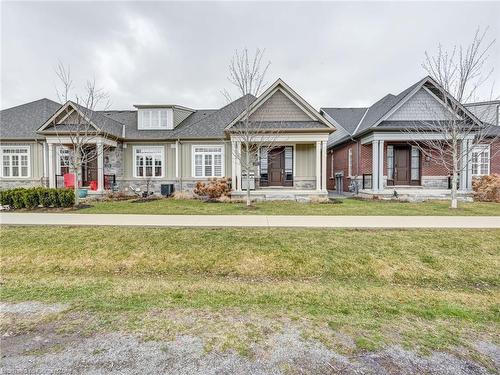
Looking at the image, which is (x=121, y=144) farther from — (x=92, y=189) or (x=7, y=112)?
(x=7, y=112)

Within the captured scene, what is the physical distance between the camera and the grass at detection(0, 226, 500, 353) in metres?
3.51

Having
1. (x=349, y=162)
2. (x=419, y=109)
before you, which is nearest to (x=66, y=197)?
(x=349, y=162)

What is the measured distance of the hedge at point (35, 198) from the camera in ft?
36.7

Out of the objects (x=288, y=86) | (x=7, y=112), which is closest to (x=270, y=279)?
(x=288, y=86)

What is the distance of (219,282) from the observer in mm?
4988

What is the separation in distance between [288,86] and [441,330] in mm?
14550

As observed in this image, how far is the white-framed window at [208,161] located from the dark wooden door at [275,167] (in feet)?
10.0

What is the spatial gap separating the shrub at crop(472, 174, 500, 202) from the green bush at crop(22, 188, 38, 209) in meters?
21.3

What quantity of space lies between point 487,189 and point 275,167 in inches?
447

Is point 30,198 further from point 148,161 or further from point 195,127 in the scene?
point 195,127

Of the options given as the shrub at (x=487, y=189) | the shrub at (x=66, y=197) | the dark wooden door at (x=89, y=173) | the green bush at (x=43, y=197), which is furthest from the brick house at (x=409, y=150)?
the dark wooden door at (x=89, y=173)

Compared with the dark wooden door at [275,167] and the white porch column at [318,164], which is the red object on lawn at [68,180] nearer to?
the dark wooden door at [275,167]

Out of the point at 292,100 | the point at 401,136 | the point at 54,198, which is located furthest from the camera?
the point at 292,100

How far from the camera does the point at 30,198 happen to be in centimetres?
1124
